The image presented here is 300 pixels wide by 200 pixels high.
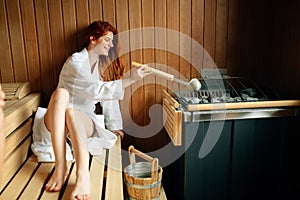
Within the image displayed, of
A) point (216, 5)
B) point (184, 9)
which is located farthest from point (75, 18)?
point (216, 5)

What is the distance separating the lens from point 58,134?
4.90 feet

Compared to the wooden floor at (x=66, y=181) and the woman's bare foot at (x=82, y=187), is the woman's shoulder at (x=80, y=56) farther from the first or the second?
the woman's bare foot at (x=82, y=187)

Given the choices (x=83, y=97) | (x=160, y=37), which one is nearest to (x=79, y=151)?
(x=83, y=97)

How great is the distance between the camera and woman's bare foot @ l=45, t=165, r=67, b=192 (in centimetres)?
137

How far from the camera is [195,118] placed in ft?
5.37

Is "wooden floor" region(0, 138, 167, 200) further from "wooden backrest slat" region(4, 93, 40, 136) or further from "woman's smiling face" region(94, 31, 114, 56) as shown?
"woman's smiling face" region(94, 31, 114, 56)

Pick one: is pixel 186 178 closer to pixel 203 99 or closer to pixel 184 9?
pixel 203 99

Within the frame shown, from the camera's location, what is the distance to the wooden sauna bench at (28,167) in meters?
1.36

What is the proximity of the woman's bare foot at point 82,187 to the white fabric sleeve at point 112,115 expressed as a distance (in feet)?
2.26

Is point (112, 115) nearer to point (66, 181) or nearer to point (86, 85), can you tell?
point (86, 85)

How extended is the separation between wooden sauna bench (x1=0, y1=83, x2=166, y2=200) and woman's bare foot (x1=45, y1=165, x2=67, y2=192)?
2cm

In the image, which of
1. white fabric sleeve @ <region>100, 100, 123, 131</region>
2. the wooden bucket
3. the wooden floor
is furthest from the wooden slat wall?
the wooden bucket

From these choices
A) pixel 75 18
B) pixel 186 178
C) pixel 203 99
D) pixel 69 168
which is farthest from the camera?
pixel 75 18

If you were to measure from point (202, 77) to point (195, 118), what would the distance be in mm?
594
